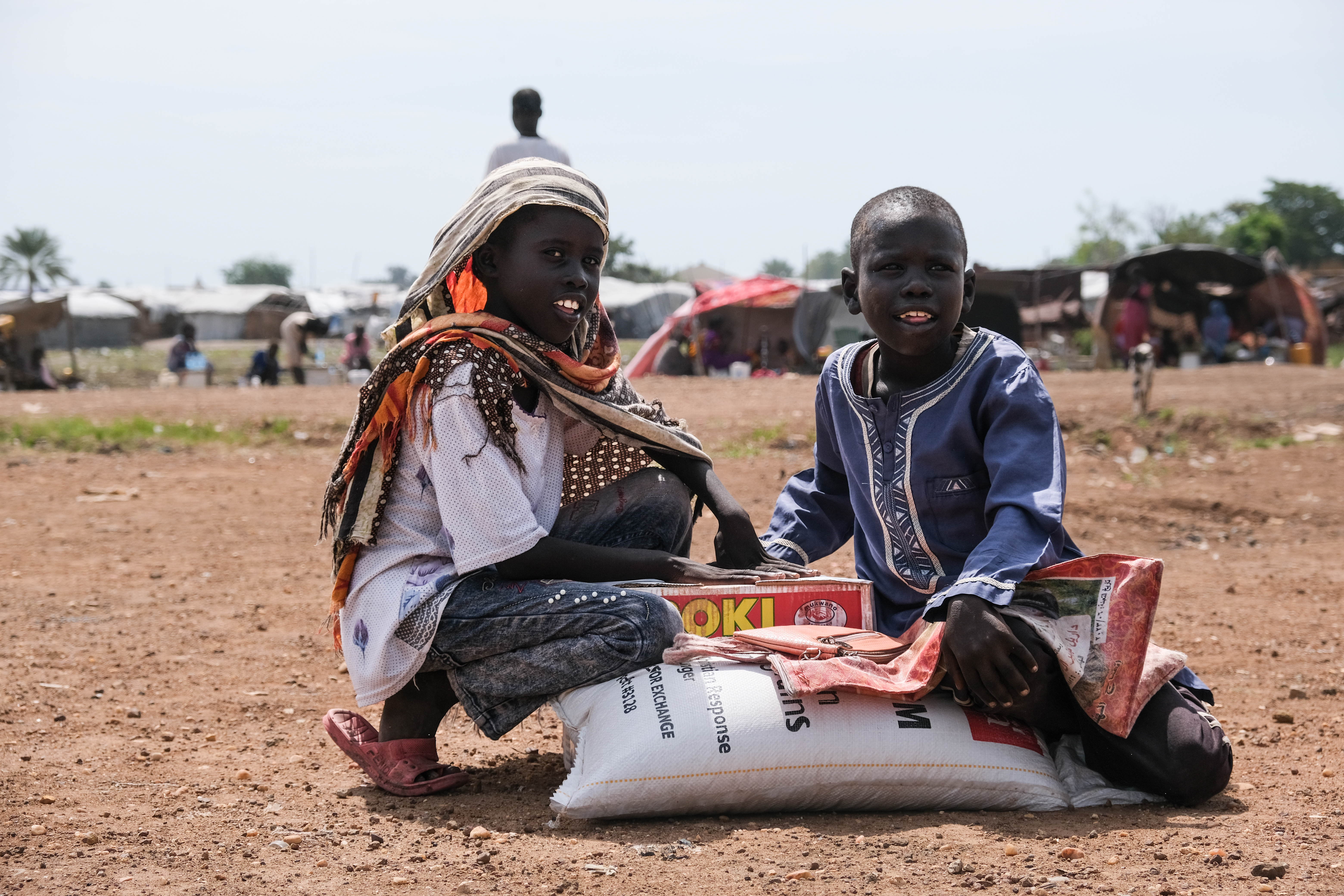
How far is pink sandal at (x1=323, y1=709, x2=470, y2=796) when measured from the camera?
276 centimetres

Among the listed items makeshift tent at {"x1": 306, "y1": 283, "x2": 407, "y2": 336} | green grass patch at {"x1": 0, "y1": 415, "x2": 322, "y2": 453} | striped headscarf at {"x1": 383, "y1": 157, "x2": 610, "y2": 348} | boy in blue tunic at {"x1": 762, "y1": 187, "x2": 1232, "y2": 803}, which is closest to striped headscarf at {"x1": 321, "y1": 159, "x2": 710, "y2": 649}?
striped headscarf at {"x1": 383, "y1": 157, "x2": 610, "y2": 348}

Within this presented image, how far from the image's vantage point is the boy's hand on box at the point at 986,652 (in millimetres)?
2391

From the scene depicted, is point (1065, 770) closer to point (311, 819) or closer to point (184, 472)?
point (311, 819)

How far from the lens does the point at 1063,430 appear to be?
9.52m

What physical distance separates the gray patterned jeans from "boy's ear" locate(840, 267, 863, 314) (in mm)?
824

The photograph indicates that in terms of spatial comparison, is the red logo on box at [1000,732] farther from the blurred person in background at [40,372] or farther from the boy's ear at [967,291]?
the blurred person in background at [40,372]

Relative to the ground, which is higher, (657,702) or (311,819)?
(657,702)

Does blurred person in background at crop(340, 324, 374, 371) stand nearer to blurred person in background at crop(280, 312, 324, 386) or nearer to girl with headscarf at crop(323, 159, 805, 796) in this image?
blurred person in background at crop(280, 312, 324, 386)

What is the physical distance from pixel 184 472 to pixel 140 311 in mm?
34874

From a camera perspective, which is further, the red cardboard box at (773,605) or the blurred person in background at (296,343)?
the blurred person in background at (296,343)

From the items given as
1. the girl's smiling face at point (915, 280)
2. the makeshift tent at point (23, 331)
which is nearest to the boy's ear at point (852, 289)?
the girl's smiling face at point (915, 280)

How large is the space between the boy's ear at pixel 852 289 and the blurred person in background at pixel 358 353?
1586cm

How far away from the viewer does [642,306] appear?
3588 cm

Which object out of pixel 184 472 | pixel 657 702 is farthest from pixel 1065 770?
pixel 184 472
